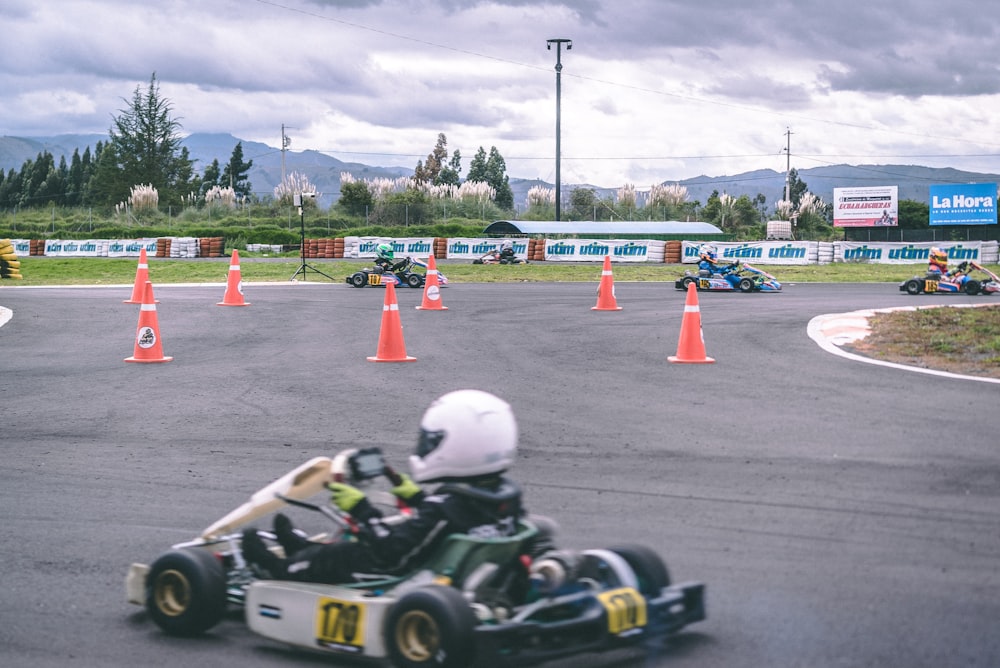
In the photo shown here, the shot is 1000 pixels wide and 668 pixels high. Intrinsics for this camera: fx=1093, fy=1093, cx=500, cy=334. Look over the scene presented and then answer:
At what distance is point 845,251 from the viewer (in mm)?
36750

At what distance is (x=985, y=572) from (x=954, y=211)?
51261mm

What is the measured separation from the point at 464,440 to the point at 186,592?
3.98ft

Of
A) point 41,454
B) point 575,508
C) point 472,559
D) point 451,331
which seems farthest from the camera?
point 451,331

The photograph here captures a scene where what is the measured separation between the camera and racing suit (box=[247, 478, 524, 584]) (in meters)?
3.70

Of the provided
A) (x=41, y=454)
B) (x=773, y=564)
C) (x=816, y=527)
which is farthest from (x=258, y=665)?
(x=41, y=454)

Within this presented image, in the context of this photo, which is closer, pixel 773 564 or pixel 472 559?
pixel 472 559

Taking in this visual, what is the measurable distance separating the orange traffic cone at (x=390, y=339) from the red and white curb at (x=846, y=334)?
15.1ft

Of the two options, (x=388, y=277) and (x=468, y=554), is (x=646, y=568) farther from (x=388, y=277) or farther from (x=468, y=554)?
(x=388, y=277)

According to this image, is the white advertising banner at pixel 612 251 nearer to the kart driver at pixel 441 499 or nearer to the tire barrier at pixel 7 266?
the tire barrier at pixel 7 266

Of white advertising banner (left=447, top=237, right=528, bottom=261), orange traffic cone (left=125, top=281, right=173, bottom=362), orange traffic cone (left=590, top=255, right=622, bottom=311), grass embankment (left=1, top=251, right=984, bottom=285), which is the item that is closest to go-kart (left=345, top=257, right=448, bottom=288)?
grass embankment (left=1, top=251, right=984, bottom=285)

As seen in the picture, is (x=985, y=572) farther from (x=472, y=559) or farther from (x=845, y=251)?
(x=845, y=251)

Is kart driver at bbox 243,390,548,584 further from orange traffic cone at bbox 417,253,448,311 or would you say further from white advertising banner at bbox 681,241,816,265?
white advertising banner at bbox 681,241,816,265

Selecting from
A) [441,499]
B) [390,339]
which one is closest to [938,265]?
[390,339]

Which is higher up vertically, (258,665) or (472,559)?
(472,559)
